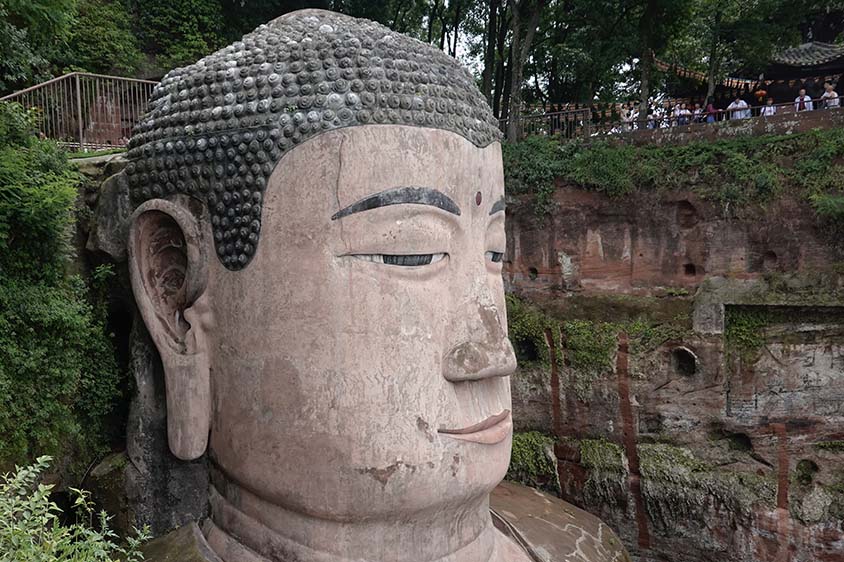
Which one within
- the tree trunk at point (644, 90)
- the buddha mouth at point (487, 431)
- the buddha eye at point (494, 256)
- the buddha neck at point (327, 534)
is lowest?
the buddha neck at point (327, 534)

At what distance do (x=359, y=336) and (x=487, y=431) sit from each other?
2.99ft

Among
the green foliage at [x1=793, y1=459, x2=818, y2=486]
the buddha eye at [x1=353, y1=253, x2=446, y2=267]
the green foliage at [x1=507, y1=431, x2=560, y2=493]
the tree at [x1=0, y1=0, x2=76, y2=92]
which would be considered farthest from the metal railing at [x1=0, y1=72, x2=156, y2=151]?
the green foliage at [x1=793, y1=459, x2=818, y2=486]

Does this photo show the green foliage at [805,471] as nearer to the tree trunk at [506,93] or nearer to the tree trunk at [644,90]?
the tree trunk at [644,90]

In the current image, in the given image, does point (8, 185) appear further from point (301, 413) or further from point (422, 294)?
point (422, 294)

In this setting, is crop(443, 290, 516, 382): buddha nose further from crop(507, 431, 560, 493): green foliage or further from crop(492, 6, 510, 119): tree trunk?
crop(492, 6, 510, 119): tree trunk

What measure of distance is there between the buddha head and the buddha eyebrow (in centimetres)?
1

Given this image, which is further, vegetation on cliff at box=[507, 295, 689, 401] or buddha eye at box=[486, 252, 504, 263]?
vegetation on cliff at box=[507, 295, 689, 401]

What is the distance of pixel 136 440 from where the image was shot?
411 centimetres

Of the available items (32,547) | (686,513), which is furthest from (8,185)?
(686,513)

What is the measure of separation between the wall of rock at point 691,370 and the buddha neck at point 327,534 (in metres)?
7.61

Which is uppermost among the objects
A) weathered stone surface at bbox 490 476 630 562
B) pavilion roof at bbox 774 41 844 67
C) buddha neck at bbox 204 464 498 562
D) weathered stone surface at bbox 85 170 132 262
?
pavilion roof at bbox 774 41 844 67

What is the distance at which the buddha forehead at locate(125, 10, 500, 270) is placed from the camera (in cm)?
349

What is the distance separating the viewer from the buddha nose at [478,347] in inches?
138

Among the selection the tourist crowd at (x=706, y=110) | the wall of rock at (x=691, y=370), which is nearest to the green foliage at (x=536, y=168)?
the wall of rock at (x=691, y=370)
